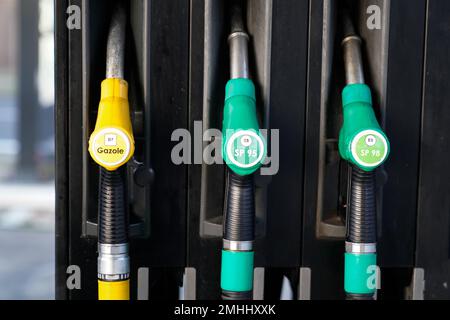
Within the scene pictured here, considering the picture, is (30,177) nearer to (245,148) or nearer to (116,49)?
(116,49)

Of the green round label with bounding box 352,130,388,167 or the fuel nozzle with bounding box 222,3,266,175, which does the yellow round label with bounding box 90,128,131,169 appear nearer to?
the fuel nozzle with bounding box 222,3,266,175

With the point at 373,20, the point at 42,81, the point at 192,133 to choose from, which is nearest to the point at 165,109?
the point at 192,133

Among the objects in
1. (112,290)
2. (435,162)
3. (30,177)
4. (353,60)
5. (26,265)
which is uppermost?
(353,60)

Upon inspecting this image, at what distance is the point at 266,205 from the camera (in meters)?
0.69

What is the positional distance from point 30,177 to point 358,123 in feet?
16.2

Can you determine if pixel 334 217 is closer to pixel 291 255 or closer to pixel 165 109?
pixel 291 255

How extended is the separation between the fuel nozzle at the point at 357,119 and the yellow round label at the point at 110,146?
0.24m

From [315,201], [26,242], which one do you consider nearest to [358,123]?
[315,201]

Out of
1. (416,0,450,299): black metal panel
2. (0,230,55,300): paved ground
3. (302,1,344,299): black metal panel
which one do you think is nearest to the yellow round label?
(302,1,344,299): black metal panel

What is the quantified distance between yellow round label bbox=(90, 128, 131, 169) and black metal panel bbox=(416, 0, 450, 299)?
37 cm

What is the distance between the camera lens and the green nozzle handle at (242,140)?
584mm

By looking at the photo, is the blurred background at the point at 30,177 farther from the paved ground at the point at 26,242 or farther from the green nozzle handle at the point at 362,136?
the green nozzle handle at the point at 362,136

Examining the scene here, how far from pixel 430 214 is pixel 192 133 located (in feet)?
1.03

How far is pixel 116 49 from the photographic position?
65cm
